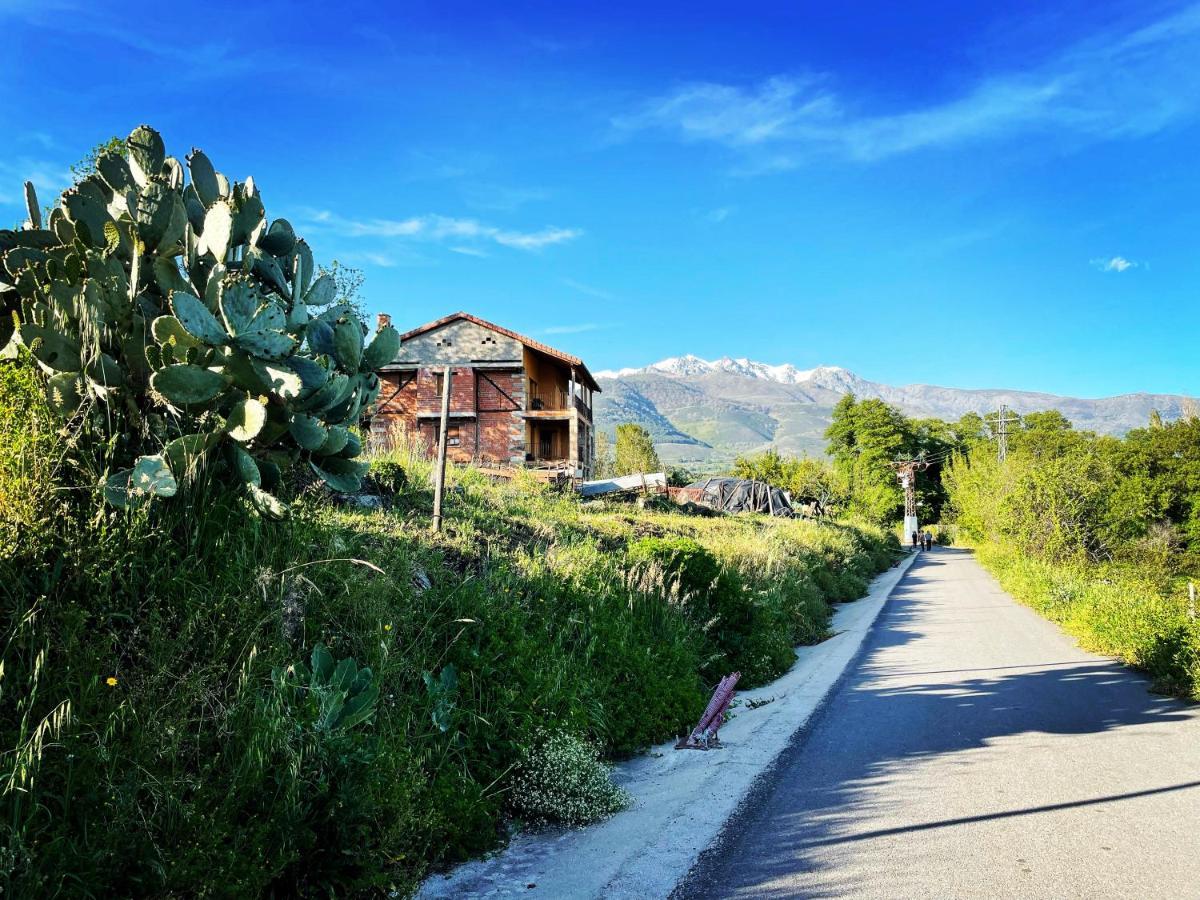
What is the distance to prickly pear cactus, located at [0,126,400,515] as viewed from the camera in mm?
4516

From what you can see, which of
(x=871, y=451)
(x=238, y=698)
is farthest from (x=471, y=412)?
(x=871, y=451)

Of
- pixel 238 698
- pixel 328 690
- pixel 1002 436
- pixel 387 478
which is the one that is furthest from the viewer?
pixel 1002 436

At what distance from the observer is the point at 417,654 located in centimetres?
543

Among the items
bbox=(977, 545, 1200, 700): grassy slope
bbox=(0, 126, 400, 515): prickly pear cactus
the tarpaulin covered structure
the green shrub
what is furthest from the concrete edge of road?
the tarpaulin covered structure

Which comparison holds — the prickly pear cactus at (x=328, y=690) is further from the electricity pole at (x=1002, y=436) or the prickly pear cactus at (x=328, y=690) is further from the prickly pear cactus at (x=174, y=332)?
the electricity pole at (x=1002, y=436)

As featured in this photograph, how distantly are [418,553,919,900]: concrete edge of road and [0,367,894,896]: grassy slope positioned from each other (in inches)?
10.4

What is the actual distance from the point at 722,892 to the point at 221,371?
4200 mm

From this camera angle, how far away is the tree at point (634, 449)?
74938mm

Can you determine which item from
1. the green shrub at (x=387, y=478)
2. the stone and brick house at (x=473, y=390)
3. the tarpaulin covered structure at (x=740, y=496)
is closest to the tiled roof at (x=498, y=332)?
the stone and brick house at (x=473, y=390)

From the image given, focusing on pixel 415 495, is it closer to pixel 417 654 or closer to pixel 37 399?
pixel 417 654

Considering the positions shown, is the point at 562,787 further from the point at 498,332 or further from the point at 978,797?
the point at 498,332

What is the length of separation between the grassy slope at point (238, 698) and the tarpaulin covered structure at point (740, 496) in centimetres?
3725

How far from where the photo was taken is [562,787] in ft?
17.3

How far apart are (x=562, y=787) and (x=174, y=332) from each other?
384cm
